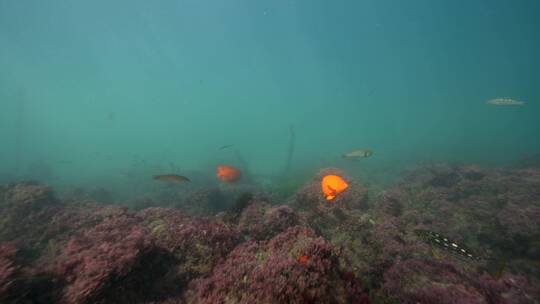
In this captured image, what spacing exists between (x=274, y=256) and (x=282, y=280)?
2.29ft

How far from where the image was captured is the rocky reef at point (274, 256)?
320 centimetres

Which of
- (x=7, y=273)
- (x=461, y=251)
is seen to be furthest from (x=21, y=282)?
(x=461, y=251)

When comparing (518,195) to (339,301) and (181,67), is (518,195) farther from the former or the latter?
(181,67)

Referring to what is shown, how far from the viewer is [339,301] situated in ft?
9.34

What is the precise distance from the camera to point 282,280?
2.81m

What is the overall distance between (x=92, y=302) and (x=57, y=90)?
110m

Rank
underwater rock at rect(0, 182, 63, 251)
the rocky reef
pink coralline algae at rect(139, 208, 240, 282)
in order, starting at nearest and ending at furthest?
the rocky reef
pink coralline algae at rect(139, 208, 240, 282)
underwater rock at rect(0, 182, 63, 251)

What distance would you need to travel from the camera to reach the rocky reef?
3.20 m

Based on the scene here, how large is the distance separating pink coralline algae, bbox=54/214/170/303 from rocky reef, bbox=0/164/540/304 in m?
0.02

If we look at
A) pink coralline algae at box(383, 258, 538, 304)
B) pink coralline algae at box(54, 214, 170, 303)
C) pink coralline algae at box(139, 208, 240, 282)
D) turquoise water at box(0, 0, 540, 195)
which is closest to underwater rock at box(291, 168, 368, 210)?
pink coralline algae at box(383, 258, 538, 304)

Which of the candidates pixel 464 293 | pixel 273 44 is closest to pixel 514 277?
pixel 464 293

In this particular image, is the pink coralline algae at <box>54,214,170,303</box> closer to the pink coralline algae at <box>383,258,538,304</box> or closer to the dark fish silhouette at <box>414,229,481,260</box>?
the pink coralline algae at <box>383,258,538,304</box>

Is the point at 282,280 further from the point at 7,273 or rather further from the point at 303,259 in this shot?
the point at 7,273

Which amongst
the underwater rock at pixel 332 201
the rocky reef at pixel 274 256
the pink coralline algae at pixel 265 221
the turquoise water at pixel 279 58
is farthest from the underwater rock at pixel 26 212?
the turquoise water at pixel 279 58
